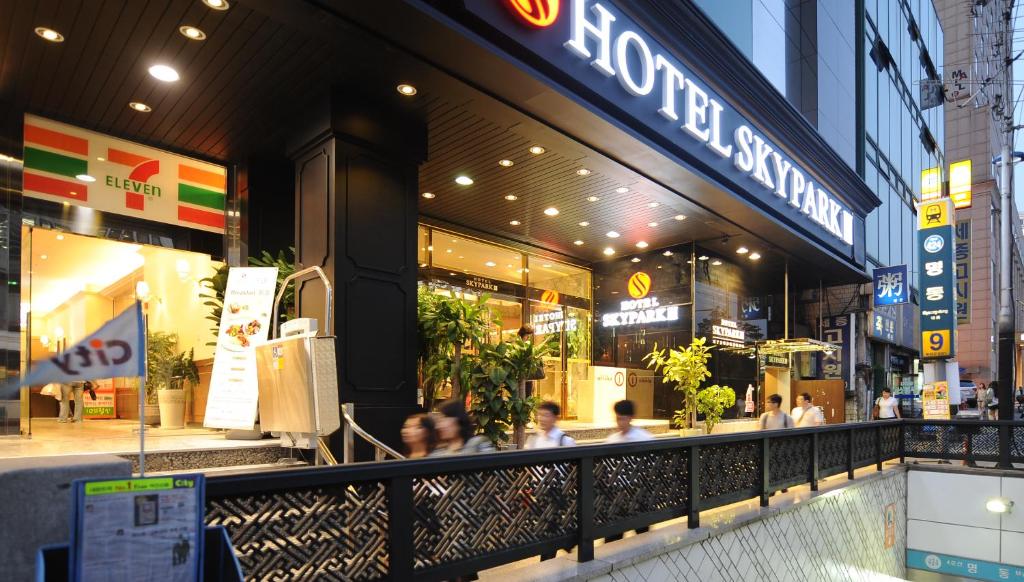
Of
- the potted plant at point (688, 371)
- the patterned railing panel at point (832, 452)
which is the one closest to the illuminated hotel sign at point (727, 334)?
the potted plant at point (688, 371)

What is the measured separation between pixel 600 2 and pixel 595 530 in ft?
17.7

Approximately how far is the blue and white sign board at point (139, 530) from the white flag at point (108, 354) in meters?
0.29

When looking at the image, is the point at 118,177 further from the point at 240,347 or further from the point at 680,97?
the point at 680,97

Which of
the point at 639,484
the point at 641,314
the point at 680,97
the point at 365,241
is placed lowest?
the point at 639,484

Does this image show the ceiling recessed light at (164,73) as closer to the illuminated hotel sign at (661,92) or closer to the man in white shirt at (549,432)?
the illuminated hotel sign at (661,92)

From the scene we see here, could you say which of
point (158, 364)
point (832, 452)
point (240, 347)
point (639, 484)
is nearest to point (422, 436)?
point (639, 484)

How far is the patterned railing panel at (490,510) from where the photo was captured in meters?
3.38

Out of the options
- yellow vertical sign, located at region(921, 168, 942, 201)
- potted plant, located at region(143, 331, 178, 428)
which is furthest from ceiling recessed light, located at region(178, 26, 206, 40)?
yellow vertical sign, located at region(921, 168, 942, 201)

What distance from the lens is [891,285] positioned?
55.8 ft

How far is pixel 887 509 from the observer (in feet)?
31.7

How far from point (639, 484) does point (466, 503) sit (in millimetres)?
1598

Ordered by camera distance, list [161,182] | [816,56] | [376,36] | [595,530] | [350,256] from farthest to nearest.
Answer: [816,56], [161,182], [350,256], [376,36], [595,530]

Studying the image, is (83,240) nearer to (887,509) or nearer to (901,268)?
(887,509)

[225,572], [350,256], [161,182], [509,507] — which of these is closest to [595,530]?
[509,507]
